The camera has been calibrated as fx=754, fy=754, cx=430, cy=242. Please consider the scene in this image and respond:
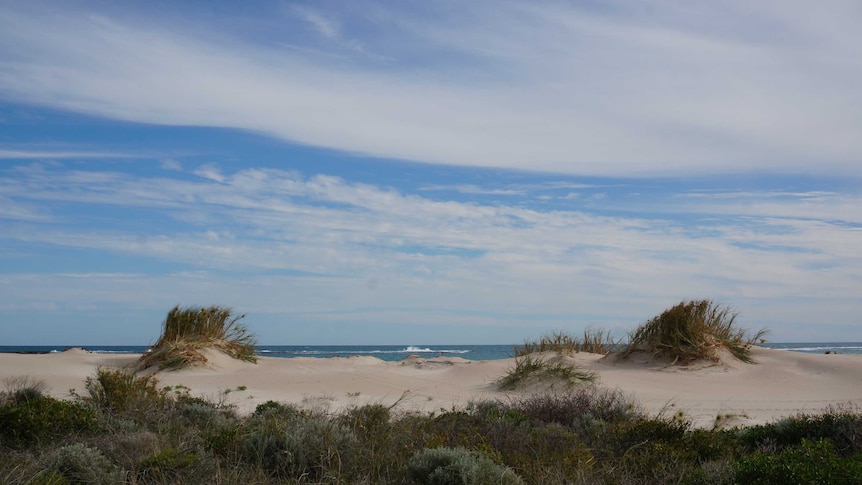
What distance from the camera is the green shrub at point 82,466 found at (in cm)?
583

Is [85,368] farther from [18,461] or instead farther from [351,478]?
[351,478]

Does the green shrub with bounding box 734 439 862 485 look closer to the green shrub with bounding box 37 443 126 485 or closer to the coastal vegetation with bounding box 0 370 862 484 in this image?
the coastal vegetation with bounding box 0 370 862 484

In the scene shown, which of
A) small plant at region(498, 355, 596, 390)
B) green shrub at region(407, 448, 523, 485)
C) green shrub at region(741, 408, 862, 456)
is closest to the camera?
green shrub at region(407, 448, 523, 485)

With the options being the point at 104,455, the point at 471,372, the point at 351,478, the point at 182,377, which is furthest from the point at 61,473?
the point at 471,372

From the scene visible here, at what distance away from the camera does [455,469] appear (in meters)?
5.88

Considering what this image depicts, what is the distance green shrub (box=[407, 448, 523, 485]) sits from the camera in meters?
5.79

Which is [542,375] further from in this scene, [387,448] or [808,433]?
[387,448]

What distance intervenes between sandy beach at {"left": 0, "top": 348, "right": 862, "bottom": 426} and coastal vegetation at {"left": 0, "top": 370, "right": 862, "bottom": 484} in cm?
284

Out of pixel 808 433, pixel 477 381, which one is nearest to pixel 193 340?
pixel 477 381

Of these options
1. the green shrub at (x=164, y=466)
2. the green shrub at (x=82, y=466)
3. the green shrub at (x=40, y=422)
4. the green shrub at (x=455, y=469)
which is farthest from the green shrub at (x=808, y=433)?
the green shrub at (x=40, y=422)

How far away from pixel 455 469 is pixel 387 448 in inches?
44.5

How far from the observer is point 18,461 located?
253 inches

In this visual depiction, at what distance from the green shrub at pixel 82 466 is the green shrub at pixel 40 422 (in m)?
1.24

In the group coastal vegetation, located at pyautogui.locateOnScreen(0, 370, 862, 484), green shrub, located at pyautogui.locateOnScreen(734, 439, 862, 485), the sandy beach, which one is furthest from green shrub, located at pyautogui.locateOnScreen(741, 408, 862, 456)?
the sandy beach
